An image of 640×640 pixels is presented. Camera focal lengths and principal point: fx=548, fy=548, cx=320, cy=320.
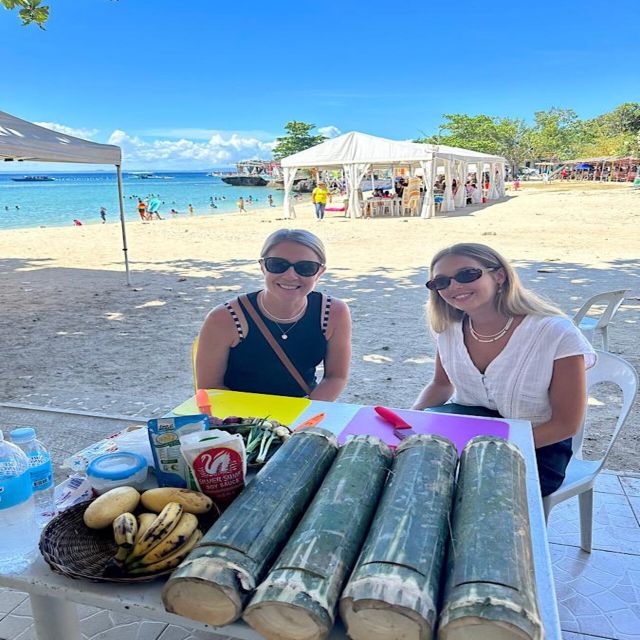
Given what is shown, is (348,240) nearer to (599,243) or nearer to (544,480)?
(599,243)

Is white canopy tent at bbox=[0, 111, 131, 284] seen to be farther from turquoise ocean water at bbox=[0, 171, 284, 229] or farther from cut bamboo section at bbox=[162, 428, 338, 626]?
turquoise ocean water at bbox=[0, 171, 284, 229]

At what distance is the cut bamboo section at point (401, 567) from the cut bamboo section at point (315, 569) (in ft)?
0.08

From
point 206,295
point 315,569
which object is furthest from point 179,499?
point 206,295

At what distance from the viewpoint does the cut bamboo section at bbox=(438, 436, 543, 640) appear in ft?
2.60

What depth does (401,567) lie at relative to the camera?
86 centimetres

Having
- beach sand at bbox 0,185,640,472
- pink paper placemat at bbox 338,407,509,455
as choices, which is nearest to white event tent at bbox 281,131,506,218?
beach sand at bbox 0,185,640,472

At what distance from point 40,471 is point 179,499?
530 millimetres

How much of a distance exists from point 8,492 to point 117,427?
105 inches

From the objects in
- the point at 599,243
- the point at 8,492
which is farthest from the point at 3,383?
the point at 599,243

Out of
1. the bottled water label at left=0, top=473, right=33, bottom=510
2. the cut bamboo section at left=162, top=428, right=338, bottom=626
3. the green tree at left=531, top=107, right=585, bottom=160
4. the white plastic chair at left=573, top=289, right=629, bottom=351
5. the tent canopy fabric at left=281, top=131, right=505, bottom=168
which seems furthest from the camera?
the green tree at left=531, top=107, right=585, bottom=160

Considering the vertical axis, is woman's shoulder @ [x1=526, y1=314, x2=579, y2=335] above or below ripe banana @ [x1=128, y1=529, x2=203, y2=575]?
above

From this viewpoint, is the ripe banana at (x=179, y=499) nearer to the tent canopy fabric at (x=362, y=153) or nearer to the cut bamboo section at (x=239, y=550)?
the cut bamboo section at (x=239, y=550)

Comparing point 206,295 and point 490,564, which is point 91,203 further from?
point 490,564

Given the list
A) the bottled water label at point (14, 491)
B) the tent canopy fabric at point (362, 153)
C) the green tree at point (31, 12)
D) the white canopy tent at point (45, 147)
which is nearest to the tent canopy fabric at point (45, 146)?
the white canopy tent at point (45, 147)
